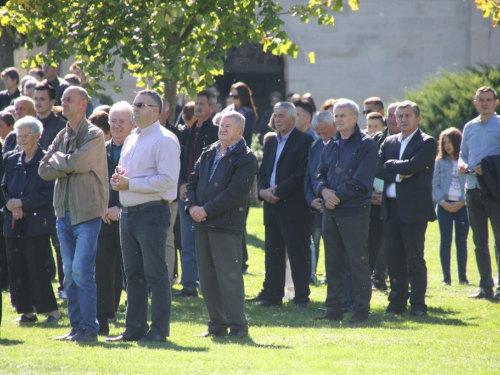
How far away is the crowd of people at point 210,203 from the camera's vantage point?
25.1ft

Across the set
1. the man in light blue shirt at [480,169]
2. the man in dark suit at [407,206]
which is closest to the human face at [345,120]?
the man in dark suit at [407,206]

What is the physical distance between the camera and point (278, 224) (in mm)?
10305

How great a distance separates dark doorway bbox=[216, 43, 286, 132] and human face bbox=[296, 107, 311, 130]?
43.4 feet

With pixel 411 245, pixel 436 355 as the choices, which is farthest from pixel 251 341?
pixel 411 245

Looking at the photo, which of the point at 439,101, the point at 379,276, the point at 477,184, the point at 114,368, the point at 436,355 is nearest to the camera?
the point at 114,368

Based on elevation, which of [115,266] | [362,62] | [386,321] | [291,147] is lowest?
[386,321]

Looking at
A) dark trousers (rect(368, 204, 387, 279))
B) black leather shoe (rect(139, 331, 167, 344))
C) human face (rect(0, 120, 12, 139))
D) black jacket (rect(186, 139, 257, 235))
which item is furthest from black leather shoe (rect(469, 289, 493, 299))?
human face (rect(0, 120, 12, 139))

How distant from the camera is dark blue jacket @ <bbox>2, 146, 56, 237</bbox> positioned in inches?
346

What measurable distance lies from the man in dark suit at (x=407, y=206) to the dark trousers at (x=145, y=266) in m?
3.17

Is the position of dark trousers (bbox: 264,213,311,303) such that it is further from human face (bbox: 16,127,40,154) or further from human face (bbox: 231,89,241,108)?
human face (bbox: 16,127,40,154)

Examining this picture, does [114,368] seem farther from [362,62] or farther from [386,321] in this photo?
[362,62]

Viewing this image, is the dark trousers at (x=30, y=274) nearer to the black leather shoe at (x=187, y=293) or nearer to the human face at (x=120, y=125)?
the human face at (x=120, y=125)

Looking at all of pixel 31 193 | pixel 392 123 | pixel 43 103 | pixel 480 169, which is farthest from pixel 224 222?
pixel 480 169

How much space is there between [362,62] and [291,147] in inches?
563
